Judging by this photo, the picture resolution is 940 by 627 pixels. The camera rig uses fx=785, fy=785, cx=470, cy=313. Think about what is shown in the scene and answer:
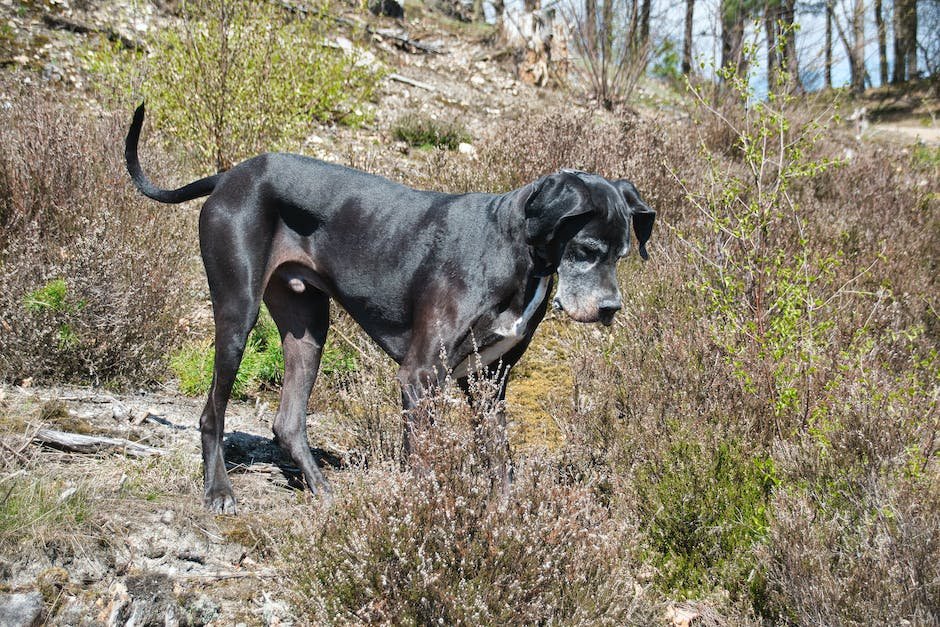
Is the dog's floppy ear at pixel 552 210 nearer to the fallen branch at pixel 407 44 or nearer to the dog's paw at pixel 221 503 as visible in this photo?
the dog's paw at pixel 221 503

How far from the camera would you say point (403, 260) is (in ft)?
11.3

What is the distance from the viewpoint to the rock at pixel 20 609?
2443 mm

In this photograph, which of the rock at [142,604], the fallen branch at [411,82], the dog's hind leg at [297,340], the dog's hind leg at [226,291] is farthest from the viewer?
the fallen branch at [411,82]

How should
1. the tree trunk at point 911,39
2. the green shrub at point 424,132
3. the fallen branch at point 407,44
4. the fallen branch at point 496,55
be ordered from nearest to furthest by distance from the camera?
→ 1. the green shrub at point 424,132
2. the fallen branch at point 496,55
3. the fallen branch at point 407,44
4. the tree trunk at point 911,39

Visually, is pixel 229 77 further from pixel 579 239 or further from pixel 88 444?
pixel 579 239

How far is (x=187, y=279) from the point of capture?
5523 mm

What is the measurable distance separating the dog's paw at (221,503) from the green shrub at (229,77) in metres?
4.12

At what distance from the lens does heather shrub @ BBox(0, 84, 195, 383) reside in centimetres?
429

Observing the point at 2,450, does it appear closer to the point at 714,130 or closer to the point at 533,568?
the point at 533,568

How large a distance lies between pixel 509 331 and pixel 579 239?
46cm

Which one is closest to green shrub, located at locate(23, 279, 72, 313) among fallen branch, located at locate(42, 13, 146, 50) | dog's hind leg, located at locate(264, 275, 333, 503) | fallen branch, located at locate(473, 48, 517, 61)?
dog's hind leg, located at locate(264, 275, 333, 503)

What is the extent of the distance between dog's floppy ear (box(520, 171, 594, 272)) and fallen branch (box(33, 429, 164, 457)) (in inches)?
81.0

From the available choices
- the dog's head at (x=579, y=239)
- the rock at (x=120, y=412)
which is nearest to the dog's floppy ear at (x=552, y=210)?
the dog's head at (x=579, y=239)

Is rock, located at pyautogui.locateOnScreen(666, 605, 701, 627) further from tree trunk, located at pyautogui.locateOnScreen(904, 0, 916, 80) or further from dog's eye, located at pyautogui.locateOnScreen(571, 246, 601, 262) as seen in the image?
tree trunk, located at pyautogui.locateOnScreen(904, 0, 916, 80)
